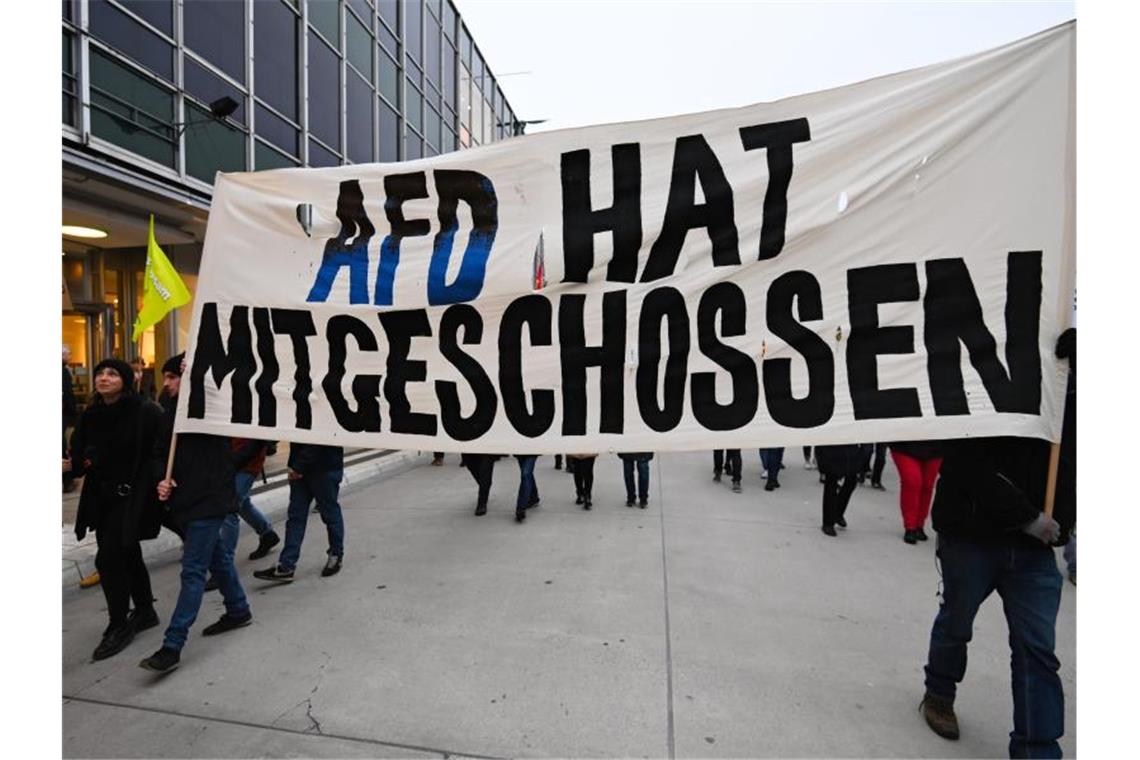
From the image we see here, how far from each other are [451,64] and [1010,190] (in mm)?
21366

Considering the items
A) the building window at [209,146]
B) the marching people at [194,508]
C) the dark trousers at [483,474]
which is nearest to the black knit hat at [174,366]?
the marching people at [194,508]

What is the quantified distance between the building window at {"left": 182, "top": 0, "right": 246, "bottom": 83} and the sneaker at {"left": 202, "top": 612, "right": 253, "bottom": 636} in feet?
30.8

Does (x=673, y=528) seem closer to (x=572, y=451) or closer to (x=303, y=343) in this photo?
(x=572, y=451)

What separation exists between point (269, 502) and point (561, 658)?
4780 mm

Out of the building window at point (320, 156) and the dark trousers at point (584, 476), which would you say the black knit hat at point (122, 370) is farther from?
the building window at point (320, 156)

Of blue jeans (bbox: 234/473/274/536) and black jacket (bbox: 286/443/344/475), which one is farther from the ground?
black jacket (bbox: 286/443/344/475)

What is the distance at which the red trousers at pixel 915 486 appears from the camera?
5.68 metres

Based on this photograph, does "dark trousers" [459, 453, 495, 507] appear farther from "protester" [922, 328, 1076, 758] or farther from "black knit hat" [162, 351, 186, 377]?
"protester" [922, 328, 1076, 758]

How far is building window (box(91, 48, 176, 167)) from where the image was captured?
7359 millimetres

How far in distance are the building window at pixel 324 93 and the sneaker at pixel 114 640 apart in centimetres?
1106

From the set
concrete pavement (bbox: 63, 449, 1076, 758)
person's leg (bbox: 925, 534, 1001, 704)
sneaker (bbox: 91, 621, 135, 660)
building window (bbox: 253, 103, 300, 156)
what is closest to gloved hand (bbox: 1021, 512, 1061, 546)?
person's leg (bbox: 925, 534, 1001, 704)

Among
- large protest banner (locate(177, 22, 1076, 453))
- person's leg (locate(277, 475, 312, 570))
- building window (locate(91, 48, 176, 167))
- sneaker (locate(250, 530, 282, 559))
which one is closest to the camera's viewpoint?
large protest banner (locate(177, 22, 1076, 453))

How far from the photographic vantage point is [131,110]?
7.84 metres

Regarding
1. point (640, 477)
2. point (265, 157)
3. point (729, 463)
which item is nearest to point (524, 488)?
point (640, 477)
